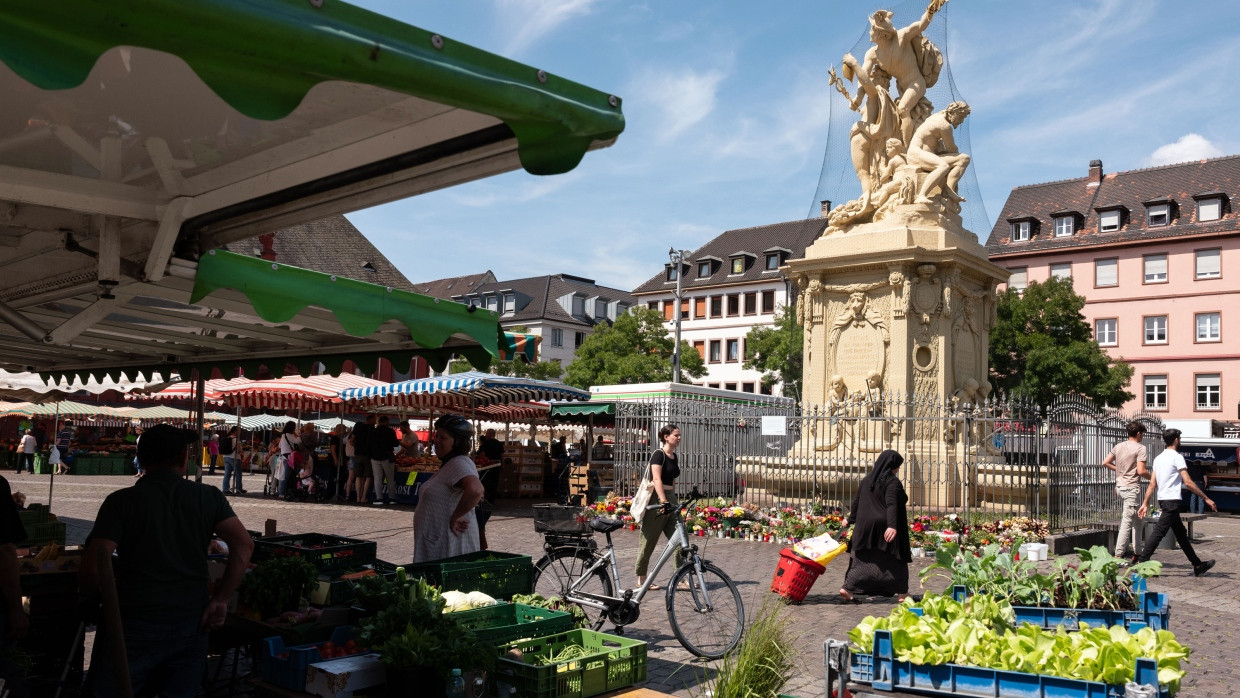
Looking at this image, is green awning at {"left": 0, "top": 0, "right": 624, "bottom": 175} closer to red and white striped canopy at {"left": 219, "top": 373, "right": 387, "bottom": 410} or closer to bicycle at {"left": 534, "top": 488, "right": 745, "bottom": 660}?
bicycle at {"left": 534, "top": 488, "right": 745, "bottom": 660}

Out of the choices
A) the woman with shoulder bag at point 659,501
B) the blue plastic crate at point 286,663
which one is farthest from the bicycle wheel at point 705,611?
the blue plastic crate at point 286,663

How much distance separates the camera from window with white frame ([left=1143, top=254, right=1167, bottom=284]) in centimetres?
5266

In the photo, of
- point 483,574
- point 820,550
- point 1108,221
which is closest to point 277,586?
point 483,574

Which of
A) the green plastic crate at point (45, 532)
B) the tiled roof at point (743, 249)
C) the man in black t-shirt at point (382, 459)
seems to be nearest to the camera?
the green plastic crate at point (45, 532)

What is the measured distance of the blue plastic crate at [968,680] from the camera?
146 inches

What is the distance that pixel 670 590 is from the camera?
7223 millimetres

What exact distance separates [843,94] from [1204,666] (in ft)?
45.4

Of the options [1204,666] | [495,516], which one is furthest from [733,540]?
[1204,666]

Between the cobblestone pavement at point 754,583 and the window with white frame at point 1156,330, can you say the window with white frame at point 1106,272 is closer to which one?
the window with white frame at point 1156,330

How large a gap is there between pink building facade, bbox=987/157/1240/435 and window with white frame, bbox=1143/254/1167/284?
0.17 ft

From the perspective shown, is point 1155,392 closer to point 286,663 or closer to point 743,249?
point 743,249

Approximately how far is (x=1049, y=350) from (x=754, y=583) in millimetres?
37202

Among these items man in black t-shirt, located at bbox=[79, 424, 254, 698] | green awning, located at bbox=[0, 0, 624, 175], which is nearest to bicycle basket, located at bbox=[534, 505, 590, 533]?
man in black t-shirt, located at bbox=[79, 424, 254, 698]

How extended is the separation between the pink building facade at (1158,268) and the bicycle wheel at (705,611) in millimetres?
51190
